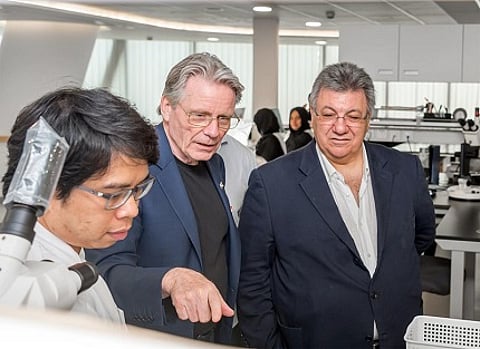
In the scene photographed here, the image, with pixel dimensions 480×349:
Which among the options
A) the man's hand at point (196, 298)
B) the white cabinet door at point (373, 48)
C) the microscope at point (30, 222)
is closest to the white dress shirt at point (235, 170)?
the man's hand at point (196, 298)

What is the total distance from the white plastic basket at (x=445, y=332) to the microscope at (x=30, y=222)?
122 centimetres

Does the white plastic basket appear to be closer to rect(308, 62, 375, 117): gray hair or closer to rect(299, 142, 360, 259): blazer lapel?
rect(299, 142, 360, 259): blazer lapel

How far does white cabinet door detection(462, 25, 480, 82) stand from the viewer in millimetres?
5844

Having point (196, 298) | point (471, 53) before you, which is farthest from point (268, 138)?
point (196, 298)

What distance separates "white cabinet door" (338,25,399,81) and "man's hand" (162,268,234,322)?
195 inches

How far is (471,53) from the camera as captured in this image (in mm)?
5922

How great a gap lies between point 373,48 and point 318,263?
4245mm

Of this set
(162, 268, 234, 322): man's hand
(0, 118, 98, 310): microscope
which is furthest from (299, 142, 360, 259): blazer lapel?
(0, 118, 98, 310): microscope

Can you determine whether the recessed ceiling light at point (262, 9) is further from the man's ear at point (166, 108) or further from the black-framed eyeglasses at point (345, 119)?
the man's ear at point (166, 108)

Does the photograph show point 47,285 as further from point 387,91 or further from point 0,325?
point 387,91

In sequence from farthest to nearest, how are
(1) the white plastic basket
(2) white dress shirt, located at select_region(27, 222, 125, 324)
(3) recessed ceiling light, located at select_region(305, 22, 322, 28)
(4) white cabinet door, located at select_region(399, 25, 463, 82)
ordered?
(3) recessed ceiling light, located at select_region(305, 22, 322, 28)
(4) white cabinet door, located at select_region(399, 25, 463, 82)
(1) the white plastic basket
(2) white dress shirt, located at select_region(27, 222, 125, 324)

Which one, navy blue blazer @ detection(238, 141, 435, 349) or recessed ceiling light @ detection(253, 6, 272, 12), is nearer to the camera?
navy blue blazer @ detection(238, 141, 435, 349)

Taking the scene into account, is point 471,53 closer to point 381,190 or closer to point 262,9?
point 262,9

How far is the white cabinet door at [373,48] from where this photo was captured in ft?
20.2
